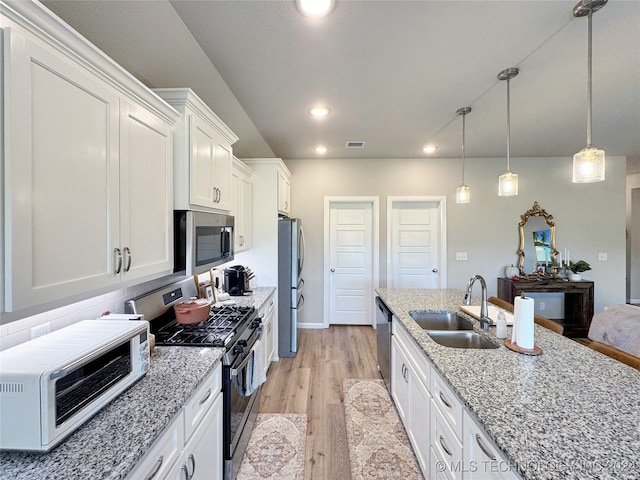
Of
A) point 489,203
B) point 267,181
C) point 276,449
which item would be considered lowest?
point 276,449

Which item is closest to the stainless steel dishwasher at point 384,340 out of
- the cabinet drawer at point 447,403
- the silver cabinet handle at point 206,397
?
the cabinet drawer at point 447,403

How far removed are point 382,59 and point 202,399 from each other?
220 cm

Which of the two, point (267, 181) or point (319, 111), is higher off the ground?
point (319, 111)

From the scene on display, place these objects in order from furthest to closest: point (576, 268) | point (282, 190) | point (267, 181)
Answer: point (576, 268) → point (282, 190) → point (267, 181)

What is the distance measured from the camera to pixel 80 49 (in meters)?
0.97

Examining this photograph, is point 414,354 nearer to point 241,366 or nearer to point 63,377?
point 241,366

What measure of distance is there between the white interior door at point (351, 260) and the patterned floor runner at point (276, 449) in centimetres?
227

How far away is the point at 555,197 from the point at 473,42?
3811 mm

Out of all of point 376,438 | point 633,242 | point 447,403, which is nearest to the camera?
point 447,403

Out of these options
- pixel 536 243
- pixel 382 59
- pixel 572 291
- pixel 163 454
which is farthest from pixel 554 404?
pixel 536 243

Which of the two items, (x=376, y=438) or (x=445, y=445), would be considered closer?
(x=445, y=445)

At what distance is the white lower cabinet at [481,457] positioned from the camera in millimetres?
870

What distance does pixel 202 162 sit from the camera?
1829mm

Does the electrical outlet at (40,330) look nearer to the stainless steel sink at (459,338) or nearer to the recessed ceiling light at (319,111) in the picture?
the stainless steel sink at (459,338)
